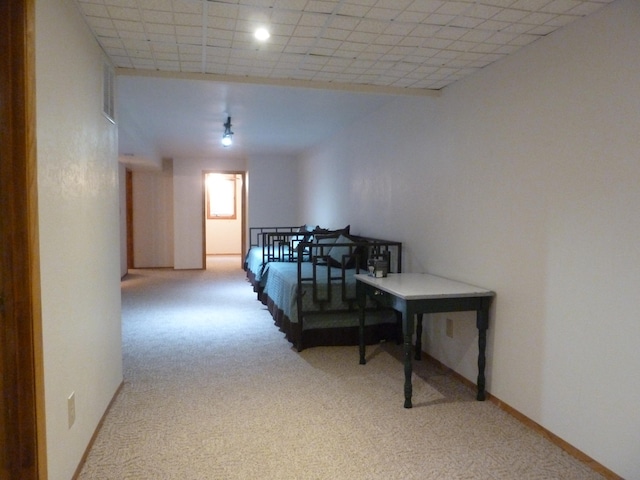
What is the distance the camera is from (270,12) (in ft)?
6.56

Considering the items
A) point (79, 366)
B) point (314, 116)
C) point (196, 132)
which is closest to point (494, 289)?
point (79, 366)

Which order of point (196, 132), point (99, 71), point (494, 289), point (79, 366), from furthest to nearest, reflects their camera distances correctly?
point (196, 132), point (494, 289), point (99, 71), point (79, 366)

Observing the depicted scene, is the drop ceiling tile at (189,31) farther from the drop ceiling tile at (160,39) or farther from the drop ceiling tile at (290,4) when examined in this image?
the drop ceiling tile at (290,4)

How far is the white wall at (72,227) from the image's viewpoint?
61.7 inches

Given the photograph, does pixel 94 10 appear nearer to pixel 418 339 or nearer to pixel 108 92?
pixel 108 92

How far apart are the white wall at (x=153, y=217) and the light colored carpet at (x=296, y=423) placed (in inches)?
203

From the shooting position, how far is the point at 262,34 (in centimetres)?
222

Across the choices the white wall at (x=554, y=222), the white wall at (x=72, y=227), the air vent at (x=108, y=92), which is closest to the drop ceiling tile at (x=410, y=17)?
the white wall at (x=554, y=222)

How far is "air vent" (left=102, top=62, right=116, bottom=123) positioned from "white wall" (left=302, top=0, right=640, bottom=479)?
2.22 m

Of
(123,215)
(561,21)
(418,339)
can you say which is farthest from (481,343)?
(123,215)

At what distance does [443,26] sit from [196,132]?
4.16m

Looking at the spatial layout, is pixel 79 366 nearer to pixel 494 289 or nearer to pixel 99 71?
pixel 99 71

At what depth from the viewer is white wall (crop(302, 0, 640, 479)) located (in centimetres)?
186

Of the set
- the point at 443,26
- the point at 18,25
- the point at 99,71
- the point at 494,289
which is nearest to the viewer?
the point at 18,25
